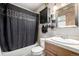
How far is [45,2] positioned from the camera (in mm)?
1140

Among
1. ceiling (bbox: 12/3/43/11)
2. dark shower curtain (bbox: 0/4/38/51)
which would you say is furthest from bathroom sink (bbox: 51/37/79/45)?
ceiling (bbox: 12/3/43/11)

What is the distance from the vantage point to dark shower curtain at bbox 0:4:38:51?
3.56 ft

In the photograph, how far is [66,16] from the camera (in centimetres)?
116

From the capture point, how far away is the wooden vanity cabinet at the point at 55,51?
101 cm

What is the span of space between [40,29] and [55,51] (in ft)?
1.22

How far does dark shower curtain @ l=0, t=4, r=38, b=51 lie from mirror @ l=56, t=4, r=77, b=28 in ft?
1.13

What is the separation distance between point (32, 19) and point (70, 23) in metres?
0.54

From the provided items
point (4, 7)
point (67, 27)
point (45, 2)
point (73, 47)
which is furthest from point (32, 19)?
point (73, 47)

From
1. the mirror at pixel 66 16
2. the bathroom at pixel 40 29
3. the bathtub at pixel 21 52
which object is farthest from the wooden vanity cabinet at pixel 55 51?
the mirror at pixel 66 16

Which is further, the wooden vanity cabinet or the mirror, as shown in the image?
the mirror

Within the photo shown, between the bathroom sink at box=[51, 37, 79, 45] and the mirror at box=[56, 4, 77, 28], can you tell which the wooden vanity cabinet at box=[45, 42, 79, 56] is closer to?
the bathroom sink at box=[51, 37, 79, 45]

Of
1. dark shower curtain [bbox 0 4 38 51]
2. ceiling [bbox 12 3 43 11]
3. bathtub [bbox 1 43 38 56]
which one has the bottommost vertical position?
bathtub [bbox 1 43 38 56]

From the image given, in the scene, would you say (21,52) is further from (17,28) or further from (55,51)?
(55,51)

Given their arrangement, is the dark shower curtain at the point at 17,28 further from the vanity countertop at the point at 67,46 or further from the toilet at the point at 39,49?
the vanity countertop at the point at 67,46
